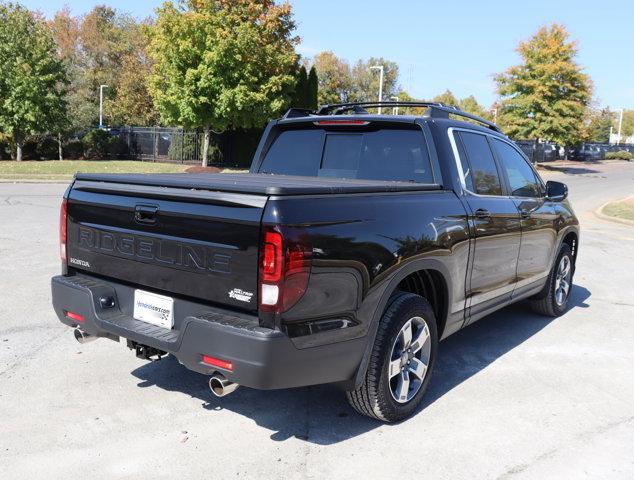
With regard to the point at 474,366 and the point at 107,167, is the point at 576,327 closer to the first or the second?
the point at 474,366

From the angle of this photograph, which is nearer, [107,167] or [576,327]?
[576,327]

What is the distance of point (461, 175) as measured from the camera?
433 cm

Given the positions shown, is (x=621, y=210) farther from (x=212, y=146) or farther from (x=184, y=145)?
(x=184, y=145)

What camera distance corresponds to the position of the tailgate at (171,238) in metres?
2.92

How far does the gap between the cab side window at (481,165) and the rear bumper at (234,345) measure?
193 cm

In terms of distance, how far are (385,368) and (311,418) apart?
2.12 feet

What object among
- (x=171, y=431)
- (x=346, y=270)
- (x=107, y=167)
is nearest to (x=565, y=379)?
(x=346, y=270)

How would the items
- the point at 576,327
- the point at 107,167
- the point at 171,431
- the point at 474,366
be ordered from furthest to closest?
1. the point at 107,167
2. the point at 576,327
3. the point at 474,366
4. the point at 171,431

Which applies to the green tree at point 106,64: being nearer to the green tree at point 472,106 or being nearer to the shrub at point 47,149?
the shrub at point 47,149

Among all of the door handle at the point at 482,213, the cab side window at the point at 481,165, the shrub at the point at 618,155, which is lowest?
the door handle at the point at 482,213

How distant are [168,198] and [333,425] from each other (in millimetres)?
1700

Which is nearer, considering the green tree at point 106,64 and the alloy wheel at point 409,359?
the alloy wheel at point 409,359

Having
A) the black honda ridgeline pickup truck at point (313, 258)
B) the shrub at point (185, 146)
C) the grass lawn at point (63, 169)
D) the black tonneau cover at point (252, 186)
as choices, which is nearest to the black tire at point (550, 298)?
the black honda ridgeline pickup truck at point (313, 258)

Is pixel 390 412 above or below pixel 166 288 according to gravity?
below
